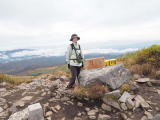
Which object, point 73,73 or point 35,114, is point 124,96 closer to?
point 73,73

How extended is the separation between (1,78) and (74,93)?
8388 millimetres

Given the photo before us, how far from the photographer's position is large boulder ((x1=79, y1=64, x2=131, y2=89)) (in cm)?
864

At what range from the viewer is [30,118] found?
7020 millimetres

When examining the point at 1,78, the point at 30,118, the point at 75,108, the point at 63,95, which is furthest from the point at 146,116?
the point at 1,78

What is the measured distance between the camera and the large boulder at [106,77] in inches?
340

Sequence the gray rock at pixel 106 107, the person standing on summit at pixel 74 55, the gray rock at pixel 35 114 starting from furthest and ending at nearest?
the person standing on summit at pixel 74 55, the gray rock at pixel 106 107, the gray rock at pixel 35 114

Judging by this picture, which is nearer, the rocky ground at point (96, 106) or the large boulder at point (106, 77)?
the rocky ground at point (96, 106)

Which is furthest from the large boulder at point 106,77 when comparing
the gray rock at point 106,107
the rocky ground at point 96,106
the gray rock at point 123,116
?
the gray rock at point 123,116

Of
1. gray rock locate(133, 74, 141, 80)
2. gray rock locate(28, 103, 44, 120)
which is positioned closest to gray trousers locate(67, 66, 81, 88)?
gray rock locate(28, 103, 44, 120)

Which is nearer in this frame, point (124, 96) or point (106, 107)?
point (106, 107)

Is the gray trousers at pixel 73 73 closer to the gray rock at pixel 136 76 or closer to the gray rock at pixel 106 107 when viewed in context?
Result: the gray rock at pixel 106 107

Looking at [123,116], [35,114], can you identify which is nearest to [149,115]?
[123,116]

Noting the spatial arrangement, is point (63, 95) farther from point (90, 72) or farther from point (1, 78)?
point (1, 78)

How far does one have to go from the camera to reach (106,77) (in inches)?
342
